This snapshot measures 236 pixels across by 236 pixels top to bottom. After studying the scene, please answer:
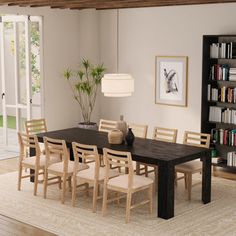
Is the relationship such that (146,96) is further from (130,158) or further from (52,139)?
(130,158)

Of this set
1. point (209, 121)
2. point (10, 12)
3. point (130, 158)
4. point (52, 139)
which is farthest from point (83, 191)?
point (10, 12)

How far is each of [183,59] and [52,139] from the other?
350 cm

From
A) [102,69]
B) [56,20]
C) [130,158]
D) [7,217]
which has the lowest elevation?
[7,217]

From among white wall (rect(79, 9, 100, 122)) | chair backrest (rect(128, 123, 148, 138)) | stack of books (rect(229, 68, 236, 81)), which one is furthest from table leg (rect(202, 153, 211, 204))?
white wall (rect(79, 9, 100, 122))

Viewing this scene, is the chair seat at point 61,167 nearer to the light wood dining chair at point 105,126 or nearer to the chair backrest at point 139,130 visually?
the chair backrest at point 139,130

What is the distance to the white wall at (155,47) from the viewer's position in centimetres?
952

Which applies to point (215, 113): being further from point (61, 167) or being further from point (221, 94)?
point (61, 167)

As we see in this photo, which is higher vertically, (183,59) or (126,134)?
(183,59)

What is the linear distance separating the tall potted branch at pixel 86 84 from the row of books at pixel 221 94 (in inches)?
101

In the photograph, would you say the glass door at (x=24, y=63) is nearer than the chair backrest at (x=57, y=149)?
No

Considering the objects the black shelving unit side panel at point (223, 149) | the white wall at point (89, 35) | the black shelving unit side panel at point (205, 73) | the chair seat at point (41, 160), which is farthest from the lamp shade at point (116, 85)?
the white wall at point (89, 35)

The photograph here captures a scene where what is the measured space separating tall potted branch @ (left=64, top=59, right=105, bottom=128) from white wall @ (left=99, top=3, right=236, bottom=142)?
0.30 meters

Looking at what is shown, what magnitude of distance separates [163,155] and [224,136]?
2518 millimetres

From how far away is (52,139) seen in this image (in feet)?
24.5
